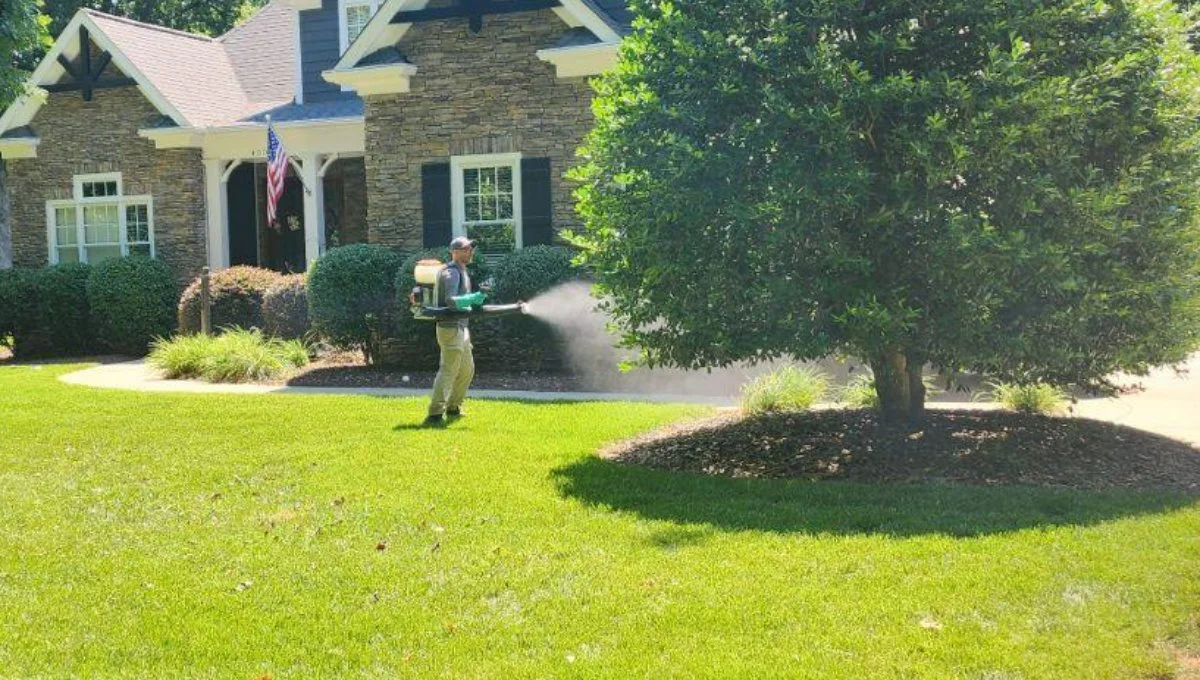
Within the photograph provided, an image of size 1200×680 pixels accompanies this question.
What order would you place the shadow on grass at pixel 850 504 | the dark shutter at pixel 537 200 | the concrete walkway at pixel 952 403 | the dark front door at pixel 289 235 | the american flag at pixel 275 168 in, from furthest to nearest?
the dark front door at pixel 289 235 → the american flag at pixel 275 168 → the dark shutter at pixel 537 200 → the concrete walkway at pixel 952 403 → the shadow on grass at pixel 850 504

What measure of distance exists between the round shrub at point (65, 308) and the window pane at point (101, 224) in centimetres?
158

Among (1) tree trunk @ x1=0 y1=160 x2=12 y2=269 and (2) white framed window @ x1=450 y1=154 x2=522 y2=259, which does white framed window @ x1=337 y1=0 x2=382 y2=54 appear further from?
(1) tree trunk @ x1=0 y1=160 x2=12 y2=269

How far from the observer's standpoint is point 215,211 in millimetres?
21969

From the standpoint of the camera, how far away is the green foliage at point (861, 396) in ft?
36.7

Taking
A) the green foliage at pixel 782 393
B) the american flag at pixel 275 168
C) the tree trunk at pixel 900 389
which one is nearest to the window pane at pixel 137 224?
the american flag at pixel 275 168

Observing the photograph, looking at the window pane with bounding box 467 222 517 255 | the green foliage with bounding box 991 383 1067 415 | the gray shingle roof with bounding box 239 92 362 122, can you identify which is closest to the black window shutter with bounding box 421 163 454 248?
the window pane with bounding box 467 222 517 255

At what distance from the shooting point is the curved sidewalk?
42.8 feet

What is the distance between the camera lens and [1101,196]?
8.26 m

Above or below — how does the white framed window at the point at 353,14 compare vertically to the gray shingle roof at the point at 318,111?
above

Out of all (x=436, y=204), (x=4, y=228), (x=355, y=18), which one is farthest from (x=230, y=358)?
(x=4, y=228)

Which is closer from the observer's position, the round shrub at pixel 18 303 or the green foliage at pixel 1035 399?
the green foliage at pixel 1035 399

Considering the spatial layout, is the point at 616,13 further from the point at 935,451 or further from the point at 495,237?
the point at 935,451

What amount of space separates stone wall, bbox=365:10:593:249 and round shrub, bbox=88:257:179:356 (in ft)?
14.8

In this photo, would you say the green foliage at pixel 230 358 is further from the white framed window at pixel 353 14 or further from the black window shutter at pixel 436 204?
the white framed window at pixel 353 14
